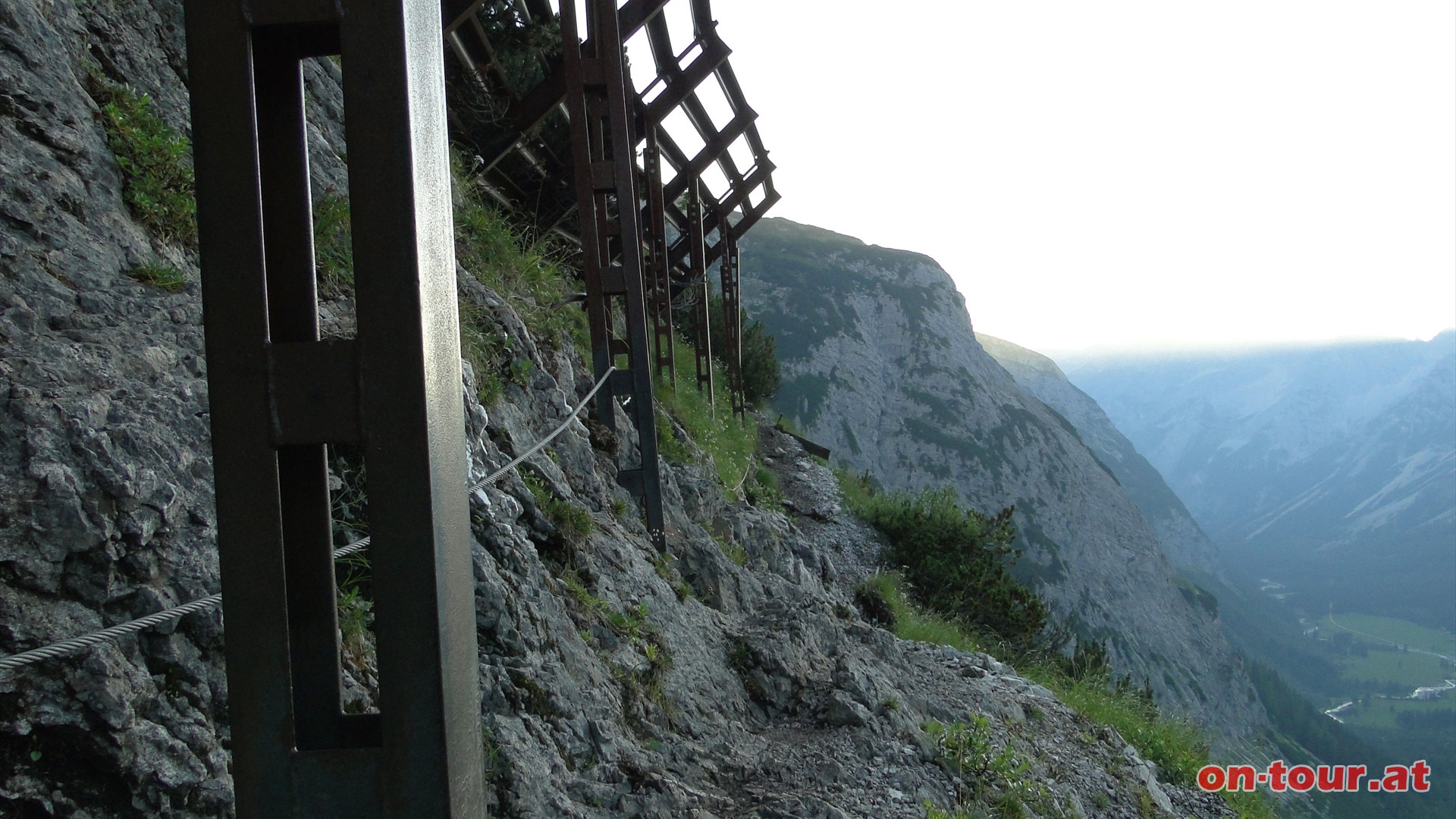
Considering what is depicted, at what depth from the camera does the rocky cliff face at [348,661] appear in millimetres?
1959

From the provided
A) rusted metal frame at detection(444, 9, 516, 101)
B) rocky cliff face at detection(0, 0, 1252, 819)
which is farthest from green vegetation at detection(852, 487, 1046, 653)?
rusted metal frame at detection(444, 9, 516, 101)


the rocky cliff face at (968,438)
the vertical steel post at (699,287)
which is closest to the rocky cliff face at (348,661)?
the vertical steel post at (699,287)

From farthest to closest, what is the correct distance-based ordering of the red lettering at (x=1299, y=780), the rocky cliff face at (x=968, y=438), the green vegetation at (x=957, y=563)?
the rocky cliff face at (x=968, y=438)
the green vegetation at (x=957, y=563)
the red lettering at (x=1299, y=780)

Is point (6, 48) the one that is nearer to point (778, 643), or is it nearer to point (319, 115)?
point (319, 115)

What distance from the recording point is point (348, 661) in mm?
2461

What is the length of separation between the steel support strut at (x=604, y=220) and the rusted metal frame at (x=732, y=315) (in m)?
9.59

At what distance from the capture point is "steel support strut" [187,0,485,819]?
122 centimetres

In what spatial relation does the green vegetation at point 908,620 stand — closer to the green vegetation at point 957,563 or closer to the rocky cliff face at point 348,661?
the green vegetation at point 957,563

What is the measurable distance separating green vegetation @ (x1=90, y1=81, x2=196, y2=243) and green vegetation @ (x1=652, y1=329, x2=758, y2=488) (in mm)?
4631

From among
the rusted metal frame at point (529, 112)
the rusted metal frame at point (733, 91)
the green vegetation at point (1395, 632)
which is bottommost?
the green vegetation at point (1395, 632)

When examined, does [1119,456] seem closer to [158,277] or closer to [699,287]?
[699,287]

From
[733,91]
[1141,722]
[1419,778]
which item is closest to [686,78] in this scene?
[733,91]

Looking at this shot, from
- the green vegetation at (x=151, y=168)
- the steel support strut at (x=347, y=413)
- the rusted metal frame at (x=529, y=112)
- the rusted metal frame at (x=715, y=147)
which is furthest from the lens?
the rusted metal frame at (x=715, y=147)

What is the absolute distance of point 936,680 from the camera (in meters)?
6.03
